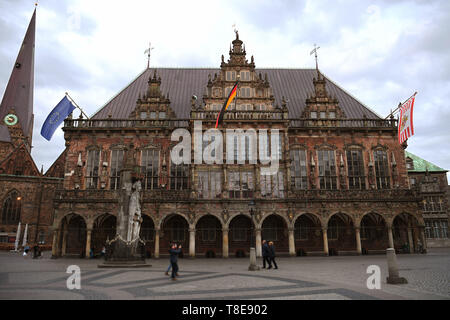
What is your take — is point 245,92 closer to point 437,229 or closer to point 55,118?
point 55,118

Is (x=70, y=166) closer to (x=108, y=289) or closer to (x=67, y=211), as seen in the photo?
(x=67, y=211)

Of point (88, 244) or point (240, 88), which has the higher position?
point (240, 88)

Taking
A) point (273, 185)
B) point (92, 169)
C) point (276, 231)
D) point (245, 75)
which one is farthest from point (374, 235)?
point (92, 169)

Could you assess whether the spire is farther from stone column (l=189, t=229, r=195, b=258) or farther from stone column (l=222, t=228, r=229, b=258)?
stone column (l=222, t=228, r=229, b=258)

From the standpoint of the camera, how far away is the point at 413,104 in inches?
893

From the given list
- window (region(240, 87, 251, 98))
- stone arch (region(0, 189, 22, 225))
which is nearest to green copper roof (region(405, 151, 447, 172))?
window (region(240, 87, 251, 98))

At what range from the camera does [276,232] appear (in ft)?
96.9

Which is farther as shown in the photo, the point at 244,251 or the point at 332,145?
the point at 332,145

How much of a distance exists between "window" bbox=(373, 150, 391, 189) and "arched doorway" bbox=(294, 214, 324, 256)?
305 inches

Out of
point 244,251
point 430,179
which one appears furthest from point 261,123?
point 430,179

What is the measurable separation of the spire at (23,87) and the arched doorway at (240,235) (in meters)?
61.4

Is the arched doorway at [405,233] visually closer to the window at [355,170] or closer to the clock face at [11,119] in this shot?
the window at [355,170]

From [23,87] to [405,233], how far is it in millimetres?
80922

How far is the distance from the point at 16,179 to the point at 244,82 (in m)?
41.0
